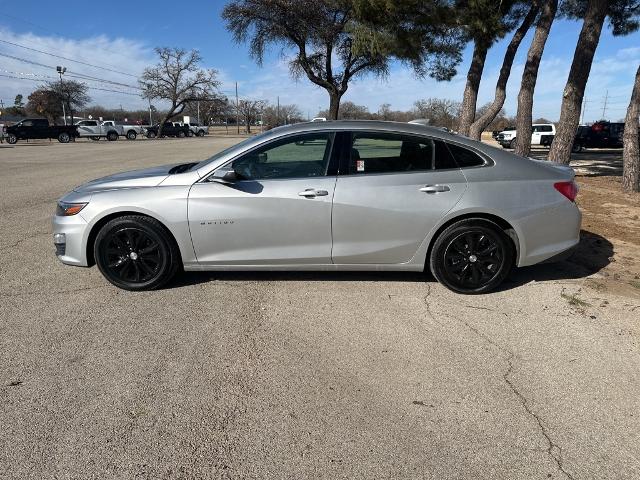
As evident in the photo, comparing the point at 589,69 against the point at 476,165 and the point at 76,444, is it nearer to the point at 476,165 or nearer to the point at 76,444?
the point at 476,165

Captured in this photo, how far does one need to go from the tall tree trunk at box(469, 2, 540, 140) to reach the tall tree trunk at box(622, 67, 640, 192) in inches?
205

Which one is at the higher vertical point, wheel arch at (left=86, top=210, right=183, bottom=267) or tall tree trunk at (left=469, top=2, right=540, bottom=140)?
tall tree trunk at (left=469, top=2, right=540, bottom=140)

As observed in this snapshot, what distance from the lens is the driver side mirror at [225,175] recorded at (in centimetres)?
404

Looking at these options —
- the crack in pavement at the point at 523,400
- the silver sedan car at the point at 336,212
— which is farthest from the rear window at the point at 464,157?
the crack in pavement at the point at 523,400

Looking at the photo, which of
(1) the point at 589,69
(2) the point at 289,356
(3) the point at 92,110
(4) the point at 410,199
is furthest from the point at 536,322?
(3) the point at 92,110

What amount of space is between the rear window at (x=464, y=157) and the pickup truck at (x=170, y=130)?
209 feet

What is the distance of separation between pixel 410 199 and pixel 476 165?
735mm

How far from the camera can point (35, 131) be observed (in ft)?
129

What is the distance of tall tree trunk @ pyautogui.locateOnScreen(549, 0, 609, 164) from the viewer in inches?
372

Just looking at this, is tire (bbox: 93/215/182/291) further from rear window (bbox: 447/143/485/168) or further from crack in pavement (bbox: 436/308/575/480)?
rear window (bbox: 447/143/485/168)

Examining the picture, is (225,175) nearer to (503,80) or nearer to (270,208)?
(270,208)

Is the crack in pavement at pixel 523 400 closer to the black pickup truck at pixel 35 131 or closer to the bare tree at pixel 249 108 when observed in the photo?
the black pickup truck at pixel 35 131

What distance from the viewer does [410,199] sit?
416 cm

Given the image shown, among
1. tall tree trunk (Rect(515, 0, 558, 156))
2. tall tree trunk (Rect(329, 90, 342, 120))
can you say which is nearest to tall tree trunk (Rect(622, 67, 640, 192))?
tall tree trunk (Rect(515, 0, 558, 156))
